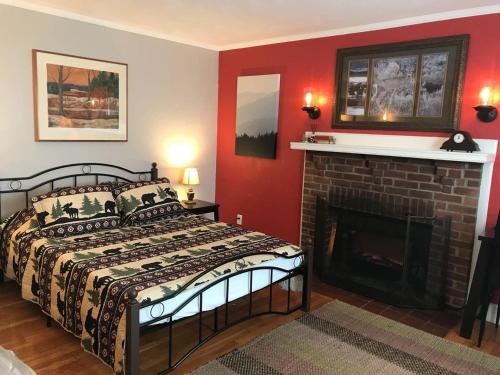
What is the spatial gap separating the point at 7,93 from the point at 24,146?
0.49 metres

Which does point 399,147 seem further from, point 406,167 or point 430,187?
point 430,187

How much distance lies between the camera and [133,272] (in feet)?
8.48

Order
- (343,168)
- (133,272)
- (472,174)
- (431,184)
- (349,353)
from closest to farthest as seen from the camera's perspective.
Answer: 1. (133,272)
2. (349,353)
3. (472,174)
4. (431,184)
5. (343,168)

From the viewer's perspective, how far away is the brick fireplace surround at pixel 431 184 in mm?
3410

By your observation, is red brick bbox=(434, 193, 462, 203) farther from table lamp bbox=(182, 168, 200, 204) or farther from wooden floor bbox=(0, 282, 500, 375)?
table lamp bbox=(182, 168, 200, 204)

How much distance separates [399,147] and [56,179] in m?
Answer: 3.31

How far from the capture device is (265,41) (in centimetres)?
471

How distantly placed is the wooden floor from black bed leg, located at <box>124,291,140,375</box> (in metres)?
0.42

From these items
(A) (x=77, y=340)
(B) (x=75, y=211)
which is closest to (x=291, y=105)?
(B) (x=75, y=211)

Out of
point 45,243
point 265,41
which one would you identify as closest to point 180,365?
point 45,243

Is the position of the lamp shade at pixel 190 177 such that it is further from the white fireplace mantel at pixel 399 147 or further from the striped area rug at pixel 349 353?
the striped area rug at pixel 349 353

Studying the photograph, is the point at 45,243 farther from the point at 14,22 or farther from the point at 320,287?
the point at 320,287

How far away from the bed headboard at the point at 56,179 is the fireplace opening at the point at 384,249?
2112 millimetres

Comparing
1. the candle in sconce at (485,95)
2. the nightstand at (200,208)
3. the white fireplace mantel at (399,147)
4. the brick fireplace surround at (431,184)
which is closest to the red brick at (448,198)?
the brick fireplace surround at (431,184)
